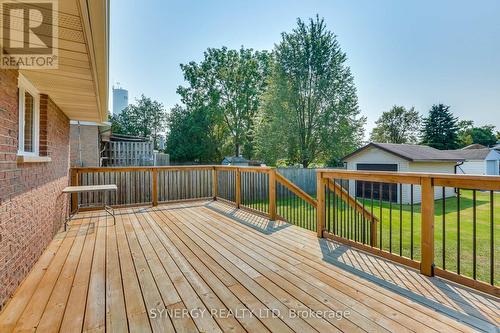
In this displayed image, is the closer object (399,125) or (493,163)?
(493,163)

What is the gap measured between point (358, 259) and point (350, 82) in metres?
15.7

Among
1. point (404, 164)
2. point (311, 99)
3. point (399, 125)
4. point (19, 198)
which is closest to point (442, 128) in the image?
point (399, 125)

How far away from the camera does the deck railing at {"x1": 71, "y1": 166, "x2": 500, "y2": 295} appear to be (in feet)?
7.55

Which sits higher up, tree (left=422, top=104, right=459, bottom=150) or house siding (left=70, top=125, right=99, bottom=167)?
tree (left=422, top=104, right=459, bottom=150)

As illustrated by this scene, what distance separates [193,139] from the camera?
23.1 metres

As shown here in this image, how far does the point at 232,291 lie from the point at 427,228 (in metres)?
2.02

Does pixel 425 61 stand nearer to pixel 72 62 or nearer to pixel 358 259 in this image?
pixel 358 259

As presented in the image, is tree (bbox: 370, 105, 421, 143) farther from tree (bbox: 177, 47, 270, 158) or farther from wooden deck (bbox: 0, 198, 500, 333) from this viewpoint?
wooden deck (bbox: 0, 198, 500, 333)

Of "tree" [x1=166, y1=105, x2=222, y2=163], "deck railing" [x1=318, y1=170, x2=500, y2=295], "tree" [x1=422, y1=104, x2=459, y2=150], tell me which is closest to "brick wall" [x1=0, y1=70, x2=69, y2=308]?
"deck railing" [x1=318, y1=170, x2=500, y2=295]

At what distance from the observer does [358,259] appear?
111 inches

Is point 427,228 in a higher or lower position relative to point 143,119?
lower

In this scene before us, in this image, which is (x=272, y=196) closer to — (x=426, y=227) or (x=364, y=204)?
(x=426, y=227)

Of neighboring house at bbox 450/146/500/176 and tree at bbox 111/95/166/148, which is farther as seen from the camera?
tree at bbox 111/95/166/148

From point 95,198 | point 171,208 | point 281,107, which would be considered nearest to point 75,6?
point 171,208
